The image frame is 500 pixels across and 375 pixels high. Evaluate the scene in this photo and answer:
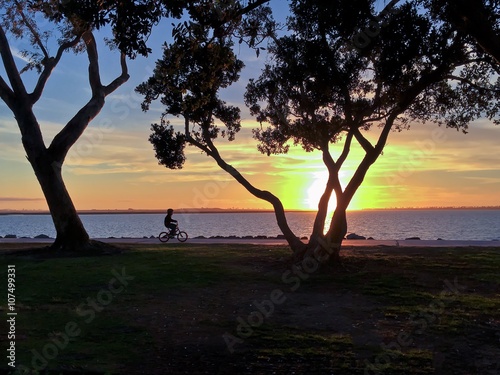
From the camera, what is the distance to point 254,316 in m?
11.4

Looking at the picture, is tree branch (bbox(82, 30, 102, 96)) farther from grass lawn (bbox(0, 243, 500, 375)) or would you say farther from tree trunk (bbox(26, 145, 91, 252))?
grass lawn (bbox(0, 243, 500, 375))

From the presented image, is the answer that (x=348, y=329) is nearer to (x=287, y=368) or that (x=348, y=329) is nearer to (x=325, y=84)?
(x=287, y=368)

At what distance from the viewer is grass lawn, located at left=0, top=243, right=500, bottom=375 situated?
27.6 ft

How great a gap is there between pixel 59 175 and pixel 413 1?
15886mm

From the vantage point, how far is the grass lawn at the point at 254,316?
842 cm

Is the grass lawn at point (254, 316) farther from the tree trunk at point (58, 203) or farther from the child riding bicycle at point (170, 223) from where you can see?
the child riding bicycle at point (170, 223)

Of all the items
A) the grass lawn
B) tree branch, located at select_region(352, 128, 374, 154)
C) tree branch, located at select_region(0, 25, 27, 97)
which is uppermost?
tree branch, located at select_region(0, 25, 27, 97)

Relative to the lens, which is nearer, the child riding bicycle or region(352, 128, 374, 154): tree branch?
region(352, 128, 374, 154): tree branch

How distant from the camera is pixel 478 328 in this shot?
411 inches

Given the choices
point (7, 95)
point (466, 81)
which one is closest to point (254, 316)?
point (466, 81)

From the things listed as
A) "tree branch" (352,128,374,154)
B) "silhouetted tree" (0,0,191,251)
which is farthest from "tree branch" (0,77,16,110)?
"tree branch" (352,128,374,154)

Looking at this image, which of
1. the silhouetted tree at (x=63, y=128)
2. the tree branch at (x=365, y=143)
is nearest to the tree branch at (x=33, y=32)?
the silhouetted tree at (x=63, y=128)

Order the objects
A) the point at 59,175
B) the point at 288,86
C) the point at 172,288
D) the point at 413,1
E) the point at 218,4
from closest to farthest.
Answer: the point at 218,4 → the point at 413,1 → the point at 172,288 → the point at 288,86 → the point at 59,175

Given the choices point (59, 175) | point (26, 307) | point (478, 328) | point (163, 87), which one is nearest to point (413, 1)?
point (478, 328)
